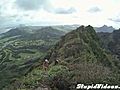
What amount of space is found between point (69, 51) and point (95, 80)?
161 feet

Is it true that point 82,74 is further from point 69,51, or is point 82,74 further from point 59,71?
point 69,51

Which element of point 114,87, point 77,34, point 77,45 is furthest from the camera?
point 77,34

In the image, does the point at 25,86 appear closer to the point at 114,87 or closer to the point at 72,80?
the point at 72,80

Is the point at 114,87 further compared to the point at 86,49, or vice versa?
the point at 86,49

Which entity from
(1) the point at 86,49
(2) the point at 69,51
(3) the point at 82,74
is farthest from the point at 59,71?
(1) the point at 86,49

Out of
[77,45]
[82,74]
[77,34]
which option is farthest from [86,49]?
[82,74]

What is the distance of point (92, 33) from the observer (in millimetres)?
154250

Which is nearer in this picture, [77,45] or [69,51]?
[69,51]

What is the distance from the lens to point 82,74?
54875 mm

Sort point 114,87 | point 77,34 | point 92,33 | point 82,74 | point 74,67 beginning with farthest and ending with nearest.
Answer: point 92,33 → point 77,34 → point 74,67 → point 82,74 → point 114,87

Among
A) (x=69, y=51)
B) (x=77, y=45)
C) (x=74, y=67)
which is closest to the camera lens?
(x=74, y=67)

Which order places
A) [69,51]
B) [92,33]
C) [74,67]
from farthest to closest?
[92,33] < [69,51] < [74,67]

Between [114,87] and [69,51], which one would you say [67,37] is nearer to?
[69,51]

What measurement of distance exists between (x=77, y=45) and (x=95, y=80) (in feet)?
187
